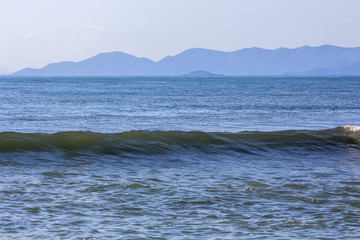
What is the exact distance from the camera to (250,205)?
10742mm

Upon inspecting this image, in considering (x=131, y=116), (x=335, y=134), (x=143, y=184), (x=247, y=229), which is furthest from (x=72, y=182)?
(x=131, y=116)

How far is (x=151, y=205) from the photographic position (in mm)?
10609

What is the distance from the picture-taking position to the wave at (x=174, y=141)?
60.6 ft

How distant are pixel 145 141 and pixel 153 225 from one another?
37.0 ft

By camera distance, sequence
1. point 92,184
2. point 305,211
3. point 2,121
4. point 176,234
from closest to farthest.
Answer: point 176,234, point 305,211, point 92,184, point 2,121

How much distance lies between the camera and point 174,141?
2073 cm

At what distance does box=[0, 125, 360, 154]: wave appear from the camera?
18484 mm

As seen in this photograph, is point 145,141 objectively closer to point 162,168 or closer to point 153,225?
point 162,168

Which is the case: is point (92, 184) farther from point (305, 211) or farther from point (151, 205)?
point (305, 211)

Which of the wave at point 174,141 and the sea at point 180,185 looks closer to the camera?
the sea at point 180,185

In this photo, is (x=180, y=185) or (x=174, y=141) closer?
(x=180, y=185)

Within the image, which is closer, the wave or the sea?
the sea

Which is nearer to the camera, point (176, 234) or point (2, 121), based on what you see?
point (176, 234)

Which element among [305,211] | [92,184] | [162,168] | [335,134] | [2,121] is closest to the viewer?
[305,211]
